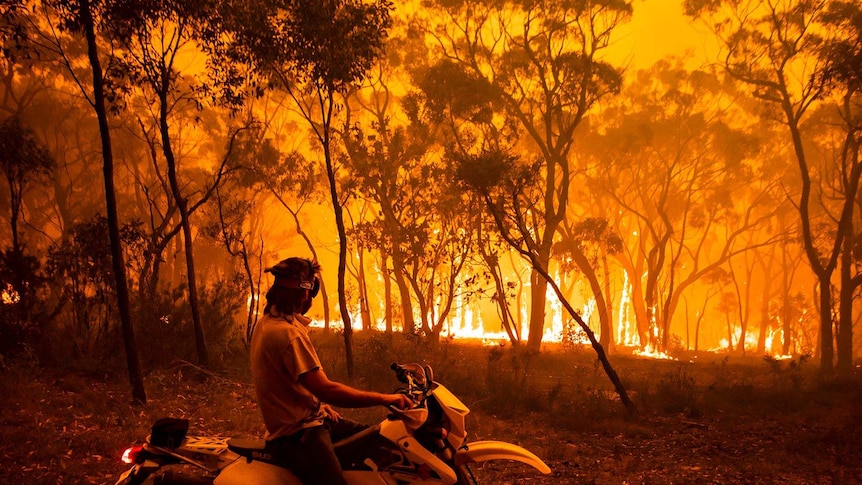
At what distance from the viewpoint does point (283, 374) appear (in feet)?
9.45

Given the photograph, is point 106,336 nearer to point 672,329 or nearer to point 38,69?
point 38,69

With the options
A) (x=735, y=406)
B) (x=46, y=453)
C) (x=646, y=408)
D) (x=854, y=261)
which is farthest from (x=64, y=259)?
(x=854, y=261)

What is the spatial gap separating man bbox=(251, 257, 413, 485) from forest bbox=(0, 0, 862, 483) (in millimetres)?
2116

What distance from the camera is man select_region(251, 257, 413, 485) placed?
2.84 m

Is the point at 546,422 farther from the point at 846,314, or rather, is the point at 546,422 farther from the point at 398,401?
the point at 846,314

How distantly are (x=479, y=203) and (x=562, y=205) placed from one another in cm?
310

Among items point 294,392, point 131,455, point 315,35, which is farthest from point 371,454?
point 315,35

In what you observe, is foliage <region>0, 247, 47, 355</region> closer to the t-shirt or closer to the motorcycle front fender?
the t-shirt

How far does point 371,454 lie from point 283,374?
2.39 feet

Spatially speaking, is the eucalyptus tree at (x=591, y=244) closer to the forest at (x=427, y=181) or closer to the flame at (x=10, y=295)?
the forest at (x=427, y=181)

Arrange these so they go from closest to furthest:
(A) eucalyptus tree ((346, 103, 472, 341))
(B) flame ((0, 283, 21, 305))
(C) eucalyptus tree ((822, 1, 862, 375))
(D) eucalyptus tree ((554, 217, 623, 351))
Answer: (B) flame ((0, 283, 21, 305)), (C) eucalyptus tree ((822, 1, 862, 375)), (A) eucalyptus tree ((346, 103, 472, 341)), (D) eucalyptus tree ((554, 217, 623, 351))

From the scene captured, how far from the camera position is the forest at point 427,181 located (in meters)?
8.91

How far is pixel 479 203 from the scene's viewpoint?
1658 cm

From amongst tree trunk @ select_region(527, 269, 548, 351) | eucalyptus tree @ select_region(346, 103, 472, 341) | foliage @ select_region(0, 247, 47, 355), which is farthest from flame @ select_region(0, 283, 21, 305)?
tree trunk @ select_region(527, 269, 548, 351)
